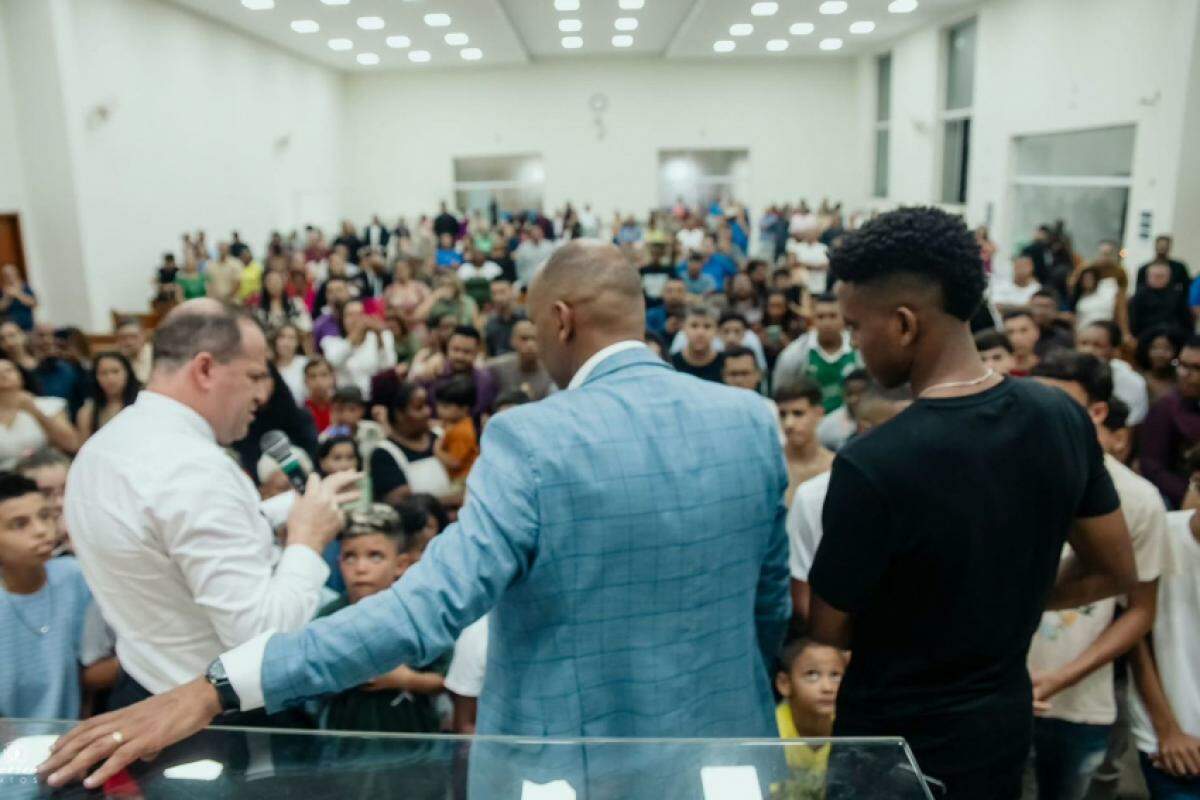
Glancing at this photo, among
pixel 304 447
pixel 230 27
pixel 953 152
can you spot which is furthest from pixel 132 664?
pixel 953 152

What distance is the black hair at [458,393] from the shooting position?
14.9ft

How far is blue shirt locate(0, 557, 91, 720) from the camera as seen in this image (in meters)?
2.20

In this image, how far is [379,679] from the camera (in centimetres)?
243

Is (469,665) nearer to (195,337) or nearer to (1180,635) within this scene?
(195,337)

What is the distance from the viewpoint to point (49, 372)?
5402 mm

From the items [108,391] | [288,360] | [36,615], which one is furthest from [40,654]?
[288,360]

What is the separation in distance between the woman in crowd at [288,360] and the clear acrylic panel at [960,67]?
1212 centimetres

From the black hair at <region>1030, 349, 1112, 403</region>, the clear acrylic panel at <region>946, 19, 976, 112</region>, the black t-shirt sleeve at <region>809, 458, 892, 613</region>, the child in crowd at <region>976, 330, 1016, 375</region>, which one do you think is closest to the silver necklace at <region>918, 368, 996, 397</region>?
the black t-shirt sleeve at <region>809, 458, 892, 613</region>

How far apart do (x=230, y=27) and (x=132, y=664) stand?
14147mm

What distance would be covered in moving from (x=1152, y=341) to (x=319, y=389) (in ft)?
15.3

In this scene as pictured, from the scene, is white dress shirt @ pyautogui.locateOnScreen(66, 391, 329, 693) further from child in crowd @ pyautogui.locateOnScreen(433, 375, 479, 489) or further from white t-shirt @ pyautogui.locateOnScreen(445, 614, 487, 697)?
child in crowd @ pyautogui.locateOnScreen(433, 375, 479, 489)

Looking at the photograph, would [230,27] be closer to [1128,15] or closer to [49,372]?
[49,372]

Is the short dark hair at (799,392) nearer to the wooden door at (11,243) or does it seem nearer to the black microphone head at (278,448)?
the black microphone head at (278,448)

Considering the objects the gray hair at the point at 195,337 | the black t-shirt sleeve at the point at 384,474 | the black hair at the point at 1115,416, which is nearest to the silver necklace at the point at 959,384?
the gray hair at the point at 195,337
